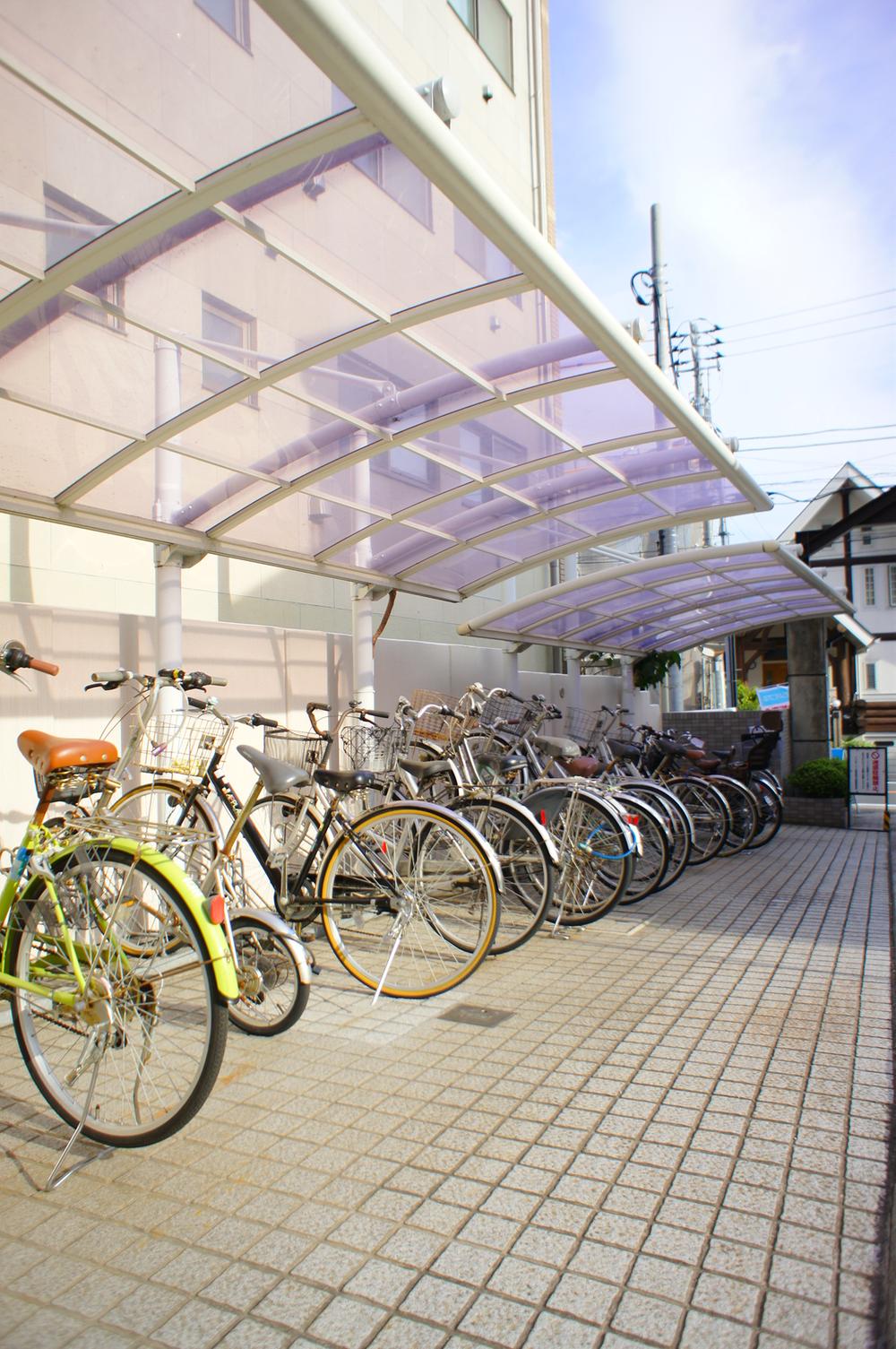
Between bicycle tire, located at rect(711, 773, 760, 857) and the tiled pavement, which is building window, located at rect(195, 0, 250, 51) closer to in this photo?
the tiled pavement

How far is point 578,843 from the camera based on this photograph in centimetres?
575

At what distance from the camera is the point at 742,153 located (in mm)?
10438

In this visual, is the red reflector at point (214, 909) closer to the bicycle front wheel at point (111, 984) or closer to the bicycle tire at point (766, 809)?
the bicycle front wheel at point (111, 984)

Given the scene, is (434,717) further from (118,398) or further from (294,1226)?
(294,1226)

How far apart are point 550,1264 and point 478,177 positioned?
9.92 feet

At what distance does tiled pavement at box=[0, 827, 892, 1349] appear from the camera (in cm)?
209

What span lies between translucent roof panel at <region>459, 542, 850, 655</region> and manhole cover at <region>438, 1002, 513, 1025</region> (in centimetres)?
474

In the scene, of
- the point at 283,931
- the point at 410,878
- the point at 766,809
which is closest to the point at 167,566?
the point at 410,878

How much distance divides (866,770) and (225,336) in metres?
9.77

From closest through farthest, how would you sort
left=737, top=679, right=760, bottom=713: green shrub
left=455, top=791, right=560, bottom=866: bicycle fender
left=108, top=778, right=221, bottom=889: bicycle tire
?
left=108, top=778, right=221, bottom=889: bicycle tire < left=455, top=791, right=560, bottom=866: bicycle fender < left=737, top=679, right=760, bottom=713: green shrub

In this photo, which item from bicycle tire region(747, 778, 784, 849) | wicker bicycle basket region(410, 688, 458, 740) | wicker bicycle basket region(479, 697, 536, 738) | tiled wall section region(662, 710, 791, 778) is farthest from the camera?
tiled wall section region(662, 710, 791, 778)

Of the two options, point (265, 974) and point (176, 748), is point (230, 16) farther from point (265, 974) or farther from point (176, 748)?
point (265, 974)

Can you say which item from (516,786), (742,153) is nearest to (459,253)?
(516,786)

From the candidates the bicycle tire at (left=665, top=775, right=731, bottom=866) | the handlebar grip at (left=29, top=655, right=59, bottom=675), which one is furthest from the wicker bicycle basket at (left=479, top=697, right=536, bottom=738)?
the handlebar grip at (left=29, top=655, right=59, bottom=675)
